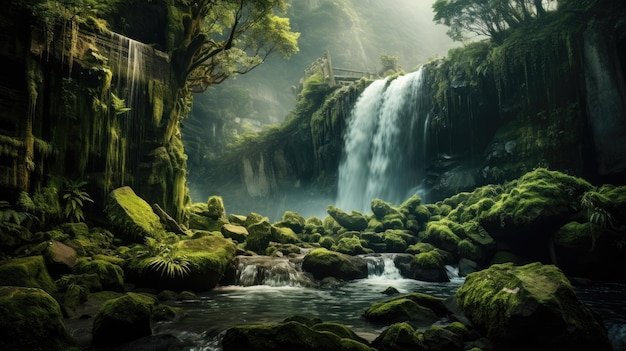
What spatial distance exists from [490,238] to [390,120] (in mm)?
15636

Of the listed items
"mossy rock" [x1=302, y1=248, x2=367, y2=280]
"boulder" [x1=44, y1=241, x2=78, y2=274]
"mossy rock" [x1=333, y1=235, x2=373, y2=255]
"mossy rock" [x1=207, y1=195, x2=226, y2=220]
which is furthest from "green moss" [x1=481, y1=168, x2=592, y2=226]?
"boulder" [x1=44, y1=241, x2=78, y2=274]

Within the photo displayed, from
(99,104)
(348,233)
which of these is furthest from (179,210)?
(348,233)

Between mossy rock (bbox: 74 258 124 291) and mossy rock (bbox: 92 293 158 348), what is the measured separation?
3.96 m

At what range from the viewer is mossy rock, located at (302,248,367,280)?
13.8m

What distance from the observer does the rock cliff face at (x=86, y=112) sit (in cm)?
1218

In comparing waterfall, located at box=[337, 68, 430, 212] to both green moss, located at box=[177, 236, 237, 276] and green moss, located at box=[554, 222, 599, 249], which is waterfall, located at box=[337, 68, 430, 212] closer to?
green moss, located at box=[554, 222, 599, 249]

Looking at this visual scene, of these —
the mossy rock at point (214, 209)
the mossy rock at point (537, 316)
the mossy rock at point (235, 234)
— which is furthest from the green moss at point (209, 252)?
the mossy rock at point (214, 209)

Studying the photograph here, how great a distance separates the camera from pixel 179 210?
18047mm

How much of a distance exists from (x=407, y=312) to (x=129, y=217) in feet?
34.0

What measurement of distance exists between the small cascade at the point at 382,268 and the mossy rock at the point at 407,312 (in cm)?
736

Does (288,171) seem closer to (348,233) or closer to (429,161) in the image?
(429,161)

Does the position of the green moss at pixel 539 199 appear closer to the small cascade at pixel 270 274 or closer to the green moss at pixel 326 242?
the green moss at pixel 326 242

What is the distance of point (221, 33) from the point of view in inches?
888

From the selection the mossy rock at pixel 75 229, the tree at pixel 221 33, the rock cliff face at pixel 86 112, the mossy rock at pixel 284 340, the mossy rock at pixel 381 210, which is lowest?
the mossy rock at pixel 284 340
